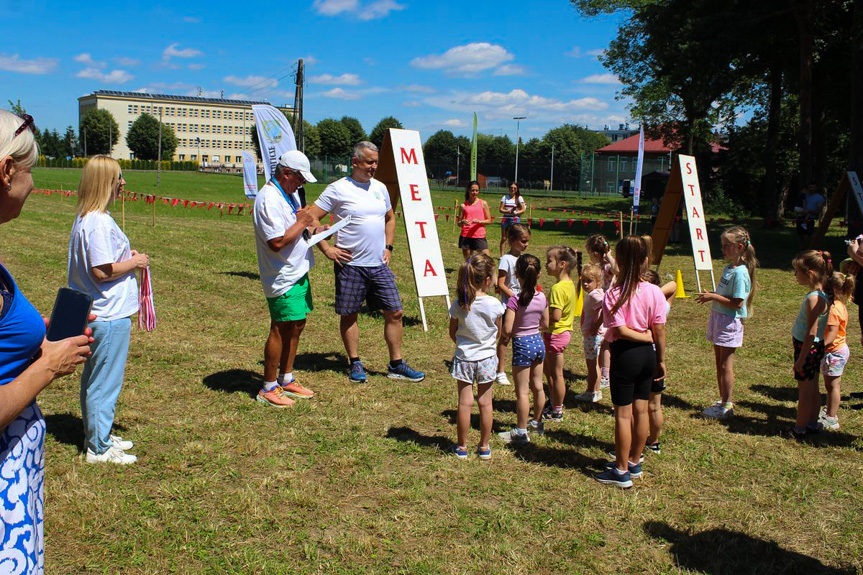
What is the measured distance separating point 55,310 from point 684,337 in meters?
8.35

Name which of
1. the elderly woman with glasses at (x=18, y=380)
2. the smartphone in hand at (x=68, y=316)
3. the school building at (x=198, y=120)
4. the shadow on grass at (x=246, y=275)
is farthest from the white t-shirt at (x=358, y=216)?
the school building at (x=198, y=120)

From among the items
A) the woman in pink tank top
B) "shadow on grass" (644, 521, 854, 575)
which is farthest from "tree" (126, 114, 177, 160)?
"shadow on grass" (644, 521, 854, 575)

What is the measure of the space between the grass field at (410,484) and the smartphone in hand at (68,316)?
1.86m

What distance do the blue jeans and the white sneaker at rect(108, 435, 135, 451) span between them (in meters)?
0.10

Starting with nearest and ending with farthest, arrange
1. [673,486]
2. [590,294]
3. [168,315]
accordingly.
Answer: [673,486] → [590,294] → [168,315]

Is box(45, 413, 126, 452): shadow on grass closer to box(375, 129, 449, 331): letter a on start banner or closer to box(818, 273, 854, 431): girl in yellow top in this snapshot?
box(375, 129, 449, 331): letter a on start banner

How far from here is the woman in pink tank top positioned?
11.7m

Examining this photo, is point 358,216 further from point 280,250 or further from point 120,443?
point 120,443

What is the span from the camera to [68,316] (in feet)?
6.76

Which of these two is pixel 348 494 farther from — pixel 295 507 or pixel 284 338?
pixel 284 338

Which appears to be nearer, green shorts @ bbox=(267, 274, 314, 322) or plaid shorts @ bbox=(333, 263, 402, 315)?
green shorts @ bbox=(267, 274, 314, 322)

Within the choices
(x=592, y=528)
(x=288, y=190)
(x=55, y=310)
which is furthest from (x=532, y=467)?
(x=55, y=310)

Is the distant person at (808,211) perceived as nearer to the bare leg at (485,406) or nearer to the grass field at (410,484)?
the grass field at (410,484)

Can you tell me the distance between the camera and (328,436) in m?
5.24
